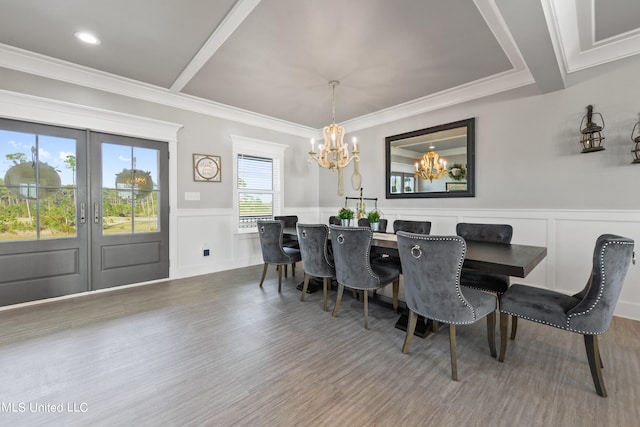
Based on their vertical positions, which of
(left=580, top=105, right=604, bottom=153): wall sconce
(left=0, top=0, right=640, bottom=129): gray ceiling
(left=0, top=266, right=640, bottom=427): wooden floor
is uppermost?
(left=0, top=0, right=640, bottom=129): gray ceiling

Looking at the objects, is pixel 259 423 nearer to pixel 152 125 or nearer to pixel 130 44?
pixel 130 44

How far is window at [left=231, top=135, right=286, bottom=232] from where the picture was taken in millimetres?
4668

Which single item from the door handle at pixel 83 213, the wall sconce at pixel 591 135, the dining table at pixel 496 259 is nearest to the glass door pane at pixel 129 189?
the door handle at pixel 83 213

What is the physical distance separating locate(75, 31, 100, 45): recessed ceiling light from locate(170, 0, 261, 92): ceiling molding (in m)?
0.81

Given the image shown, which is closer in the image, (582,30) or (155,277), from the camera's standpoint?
(582,30)

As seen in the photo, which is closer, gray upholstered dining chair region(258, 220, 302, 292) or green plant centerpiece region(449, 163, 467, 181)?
gray upholstered dining chair region(258, 220, 302, 292)

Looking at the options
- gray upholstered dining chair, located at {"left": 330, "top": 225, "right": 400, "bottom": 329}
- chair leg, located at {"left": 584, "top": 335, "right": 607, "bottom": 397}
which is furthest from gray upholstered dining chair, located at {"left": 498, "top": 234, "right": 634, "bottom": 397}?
gray upholstered dining chair, located at {"left": 330, "top": 225, "right": 400, "bottom": 329}

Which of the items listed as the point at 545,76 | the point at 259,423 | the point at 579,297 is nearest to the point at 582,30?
the point at 545,76

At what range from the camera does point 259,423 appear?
4.52 feet

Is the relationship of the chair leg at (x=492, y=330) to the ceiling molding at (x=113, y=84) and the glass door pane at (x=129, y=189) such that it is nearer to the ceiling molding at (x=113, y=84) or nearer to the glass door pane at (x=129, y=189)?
the glass door pane at (x=129, y=189)

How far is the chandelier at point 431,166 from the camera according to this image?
390cm

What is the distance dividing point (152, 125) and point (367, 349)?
13.0 ft

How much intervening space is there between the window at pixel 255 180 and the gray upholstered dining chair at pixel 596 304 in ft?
13.6

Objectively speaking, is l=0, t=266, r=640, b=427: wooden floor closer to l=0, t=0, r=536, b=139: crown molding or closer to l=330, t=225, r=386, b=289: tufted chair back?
l=330, t=225, r=386, b=289: tufted chair back
